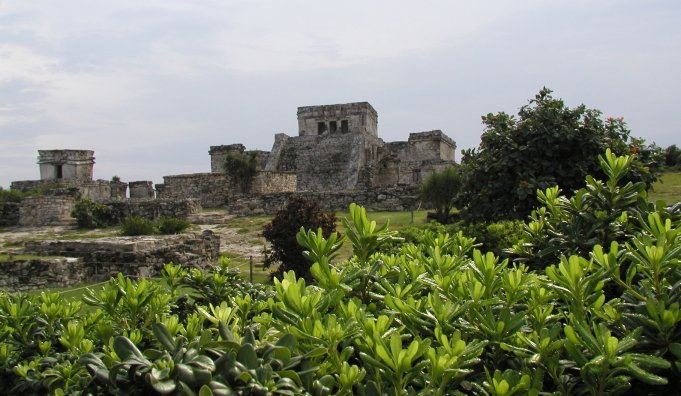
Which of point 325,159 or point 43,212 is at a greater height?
point 325,159

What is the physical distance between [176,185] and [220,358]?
2674cm

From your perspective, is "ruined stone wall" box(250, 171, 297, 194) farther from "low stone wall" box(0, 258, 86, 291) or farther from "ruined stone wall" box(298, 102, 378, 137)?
"low stone wall" box(0, 258, 86, 291)

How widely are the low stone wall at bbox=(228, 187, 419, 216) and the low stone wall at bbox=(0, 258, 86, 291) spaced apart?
11.5 m

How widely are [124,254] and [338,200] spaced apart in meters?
12.3

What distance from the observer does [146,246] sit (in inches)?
454

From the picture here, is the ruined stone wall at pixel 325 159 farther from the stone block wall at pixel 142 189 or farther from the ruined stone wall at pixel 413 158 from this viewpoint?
the stone block wall at pixel 142 189

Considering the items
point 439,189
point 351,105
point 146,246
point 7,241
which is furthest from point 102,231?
point 351,105

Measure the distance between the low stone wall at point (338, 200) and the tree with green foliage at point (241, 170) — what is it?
12.0ft

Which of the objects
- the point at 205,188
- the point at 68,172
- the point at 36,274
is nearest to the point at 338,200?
the point at 205,188

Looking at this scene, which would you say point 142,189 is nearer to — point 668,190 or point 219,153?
point 219,153

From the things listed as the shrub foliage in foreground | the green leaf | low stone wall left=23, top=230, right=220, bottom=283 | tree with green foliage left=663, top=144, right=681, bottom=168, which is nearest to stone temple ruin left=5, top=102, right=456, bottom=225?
low stone wall left=23, top=230, right=220, bottom=283

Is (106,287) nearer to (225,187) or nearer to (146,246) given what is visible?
(146,246)

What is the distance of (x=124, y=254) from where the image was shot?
11.0 meters

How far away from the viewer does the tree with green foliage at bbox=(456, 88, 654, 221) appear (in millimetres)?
7964
